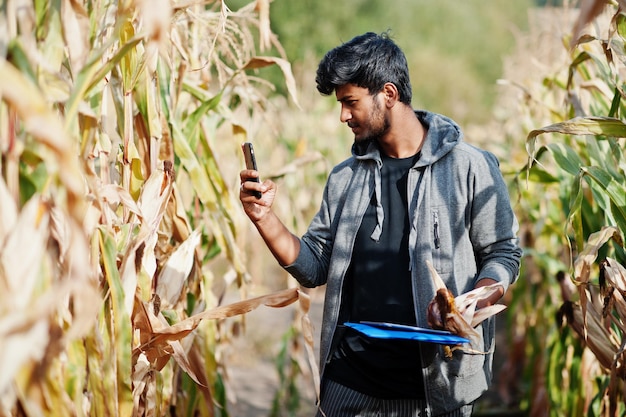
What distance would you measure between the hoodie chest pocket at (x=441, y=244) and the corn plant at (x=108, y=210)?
45 cm

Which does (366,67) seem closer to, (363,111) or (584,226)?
(363,111)

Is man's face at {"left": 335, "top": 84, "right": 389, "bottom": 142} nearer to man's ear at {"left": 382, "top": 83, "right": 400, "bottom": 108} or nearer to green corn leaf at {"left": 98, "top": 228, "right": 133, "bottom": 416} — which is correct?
man's ear at {"left": 382, "top": 83, "right": 400, "bottom": 108}

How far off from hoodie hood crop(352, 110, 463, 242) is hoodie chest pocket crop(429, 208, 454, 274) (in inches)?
5.8

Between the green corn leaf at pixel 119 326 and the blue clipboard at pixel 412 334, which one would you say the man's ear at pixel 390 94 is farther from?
the green corn leaf at pixel 119 326

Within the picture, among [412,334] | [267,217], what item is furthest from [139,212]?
[412,334]

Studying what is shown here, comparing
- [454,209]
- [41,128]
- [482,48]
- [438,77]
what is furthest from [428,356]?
[482,48]

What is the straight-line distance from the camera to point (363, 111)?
212cm

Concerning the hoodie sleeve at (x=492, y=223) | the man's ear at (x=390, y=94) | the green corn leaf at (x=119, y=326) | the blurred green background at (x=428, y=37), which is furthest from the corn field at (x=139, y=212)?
the blurred green background at (x=428, y=37)

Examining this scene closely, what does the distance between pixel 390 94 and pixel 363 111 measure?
10 centimetres

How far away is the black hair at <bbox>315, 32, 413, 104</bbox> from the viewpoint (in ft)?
6.91

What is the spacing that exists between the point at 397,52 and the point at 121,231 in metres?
0.94

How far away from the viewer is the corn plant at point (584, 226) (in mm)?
2031

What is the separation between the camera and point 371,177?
2209 millimetres

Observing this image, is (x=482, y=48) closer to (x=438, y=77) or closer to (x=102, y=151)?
(x=438, y=77)
